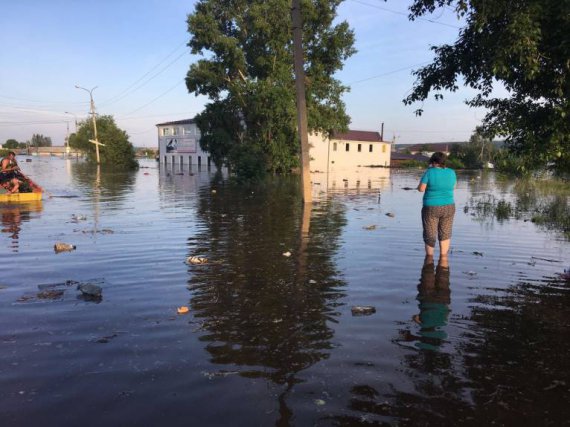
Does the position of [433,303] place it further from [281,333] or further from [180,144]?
[180,144]

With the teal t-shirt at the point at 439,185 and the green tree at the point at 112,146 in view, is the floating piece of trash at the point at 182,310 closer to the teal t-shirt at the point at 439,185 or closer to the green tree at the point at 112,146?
the teal t-shirt at the point at 439,185

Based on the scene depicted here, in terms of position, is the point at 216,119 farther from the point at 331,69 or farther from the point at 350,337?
the point at 350,337

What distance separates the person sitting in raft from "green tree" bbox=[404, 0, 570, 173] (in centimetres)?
1478

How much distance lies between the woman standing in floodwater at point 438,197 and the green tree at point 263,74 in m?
30.8

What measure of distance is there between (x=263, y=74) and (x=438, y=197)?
3800 centimetres

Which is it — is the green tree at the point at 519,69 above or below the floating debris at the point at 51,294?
→ above

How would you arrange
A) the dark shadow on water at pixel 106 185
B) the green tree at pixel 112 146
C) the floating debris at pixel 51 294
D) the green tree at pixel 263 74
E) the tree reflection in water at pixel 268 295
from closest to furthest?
the tree reflection in water at pixel 268 295 < the floating debris at pixel 51 294 < the dark shadow on water at pixel 106 185 < the green tree at pixel 263 74 < the green tree at pixel 112 146

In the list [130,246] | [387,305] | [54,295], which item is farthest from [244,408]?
[130,246]

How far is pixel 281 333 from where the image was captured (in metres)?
4.86

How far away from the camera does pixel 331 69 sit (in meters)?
43.6

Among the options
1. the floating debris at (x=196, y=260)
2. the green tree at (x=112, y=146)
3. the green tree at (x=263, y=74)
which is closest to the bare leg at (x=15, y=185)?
the floating debris at (x=196, y=260)

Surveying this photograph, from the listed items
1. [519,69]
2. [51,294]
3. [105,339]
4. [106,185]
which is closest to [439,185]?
[519,69]

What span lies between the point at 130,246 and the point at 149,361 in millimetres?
5871

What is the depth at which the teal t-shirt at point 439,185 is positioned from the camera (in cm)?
741
